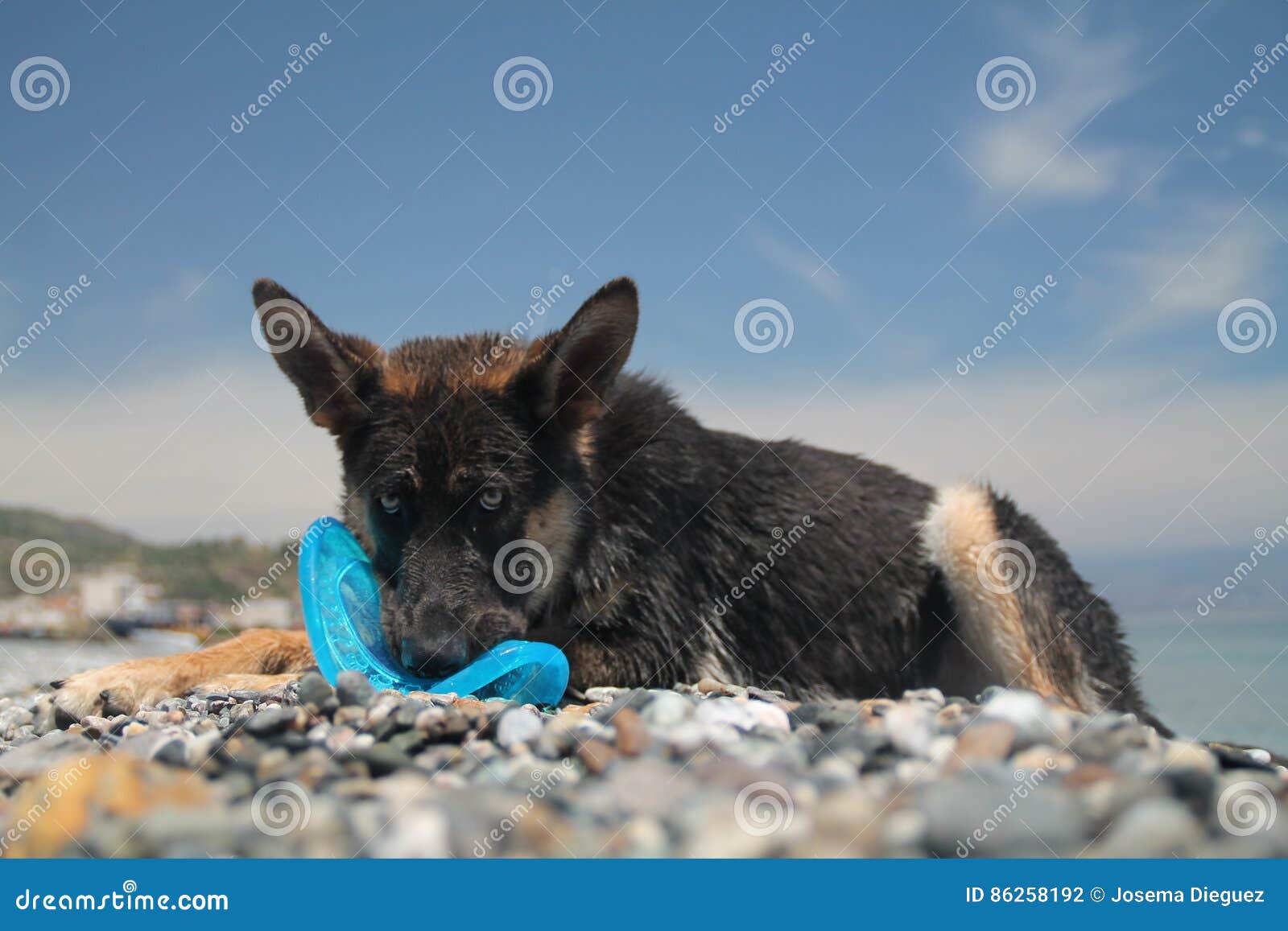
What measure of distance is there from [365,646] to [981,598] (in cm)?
425

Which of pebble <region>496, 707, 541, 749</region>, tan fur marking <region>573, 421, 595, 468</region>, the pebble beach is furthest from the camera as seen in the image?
tan fur marking <region>573, 421, 595, 468</region>

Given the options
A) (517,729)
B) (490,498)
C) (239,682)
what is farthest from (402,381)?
(517,729)

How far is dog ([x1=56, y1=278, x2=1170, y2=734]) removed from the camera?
19.5ft

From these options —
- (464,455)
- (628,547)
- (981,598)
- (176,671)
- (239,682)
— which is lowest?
(176,671)

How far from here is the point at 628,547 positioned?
6605 mm

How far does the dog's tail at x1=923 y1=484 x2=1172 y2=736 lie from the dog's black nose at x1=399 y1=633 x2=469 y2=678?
373 centimetres

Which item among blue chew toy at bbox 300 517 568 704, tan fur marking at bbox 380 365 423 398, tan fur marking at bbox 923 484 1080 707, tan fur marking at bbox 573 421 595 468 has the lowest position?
blue chew toy at bbox 300 517 568 704

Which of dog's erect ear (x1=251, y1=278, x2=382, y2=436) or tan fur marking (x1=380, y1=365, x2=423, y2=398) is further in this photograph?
tan fur marking (x1=380, y1=365, x2=423, y2=398)

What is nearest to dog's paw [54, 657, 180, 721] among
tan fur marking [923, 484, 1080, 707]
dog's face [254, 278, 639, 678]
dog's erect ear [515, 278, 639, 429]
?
dog's face [254, 278, 639, 678]

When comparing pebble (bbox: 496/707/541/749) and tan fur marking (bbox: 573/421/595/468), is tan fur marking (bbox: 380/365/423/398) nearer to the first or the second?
tan fur marking (bbox: 573/421/595/468)

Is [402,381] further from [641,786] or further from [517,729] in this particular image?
[641,786]

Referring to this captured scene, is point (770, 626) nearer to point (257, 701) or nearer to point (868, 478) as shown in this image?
point (868, 478)

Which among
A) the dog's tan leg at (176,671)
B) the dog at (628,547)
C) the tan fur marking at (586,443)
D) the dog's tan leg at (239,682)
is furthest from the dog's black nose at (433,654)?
the dog's tan leg at (176,671)

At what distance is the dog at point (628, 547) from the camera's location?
5953mm
